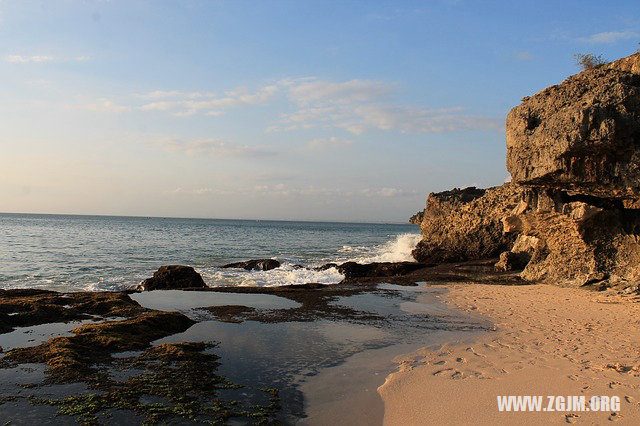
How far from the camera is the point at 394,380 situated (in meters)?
7.21

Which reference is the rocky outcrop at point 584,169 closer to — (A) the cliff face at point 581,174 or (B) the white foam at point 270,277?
(A) the cliff face at point 581,174

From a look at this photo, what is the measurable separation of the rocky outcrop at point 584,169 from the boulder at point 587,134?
0.03 metres

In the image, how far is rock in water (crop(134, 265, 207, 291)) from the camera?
1859cm

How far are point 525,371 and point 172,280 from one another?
15.6m

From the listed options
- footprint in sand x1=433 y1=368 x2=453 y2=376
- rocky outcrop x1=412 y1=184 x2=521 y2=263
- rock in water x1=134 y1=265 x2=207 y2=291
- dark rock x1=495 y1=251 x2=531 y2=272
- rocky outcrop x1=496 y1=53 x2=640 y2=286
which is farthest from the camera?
rocky outcrop x1=412 y1=184 x2=521 y2=263

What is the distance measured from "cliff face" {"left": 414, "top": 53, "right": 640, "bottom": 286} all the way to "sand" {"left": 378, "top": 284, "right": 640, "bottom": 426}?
4977 mm

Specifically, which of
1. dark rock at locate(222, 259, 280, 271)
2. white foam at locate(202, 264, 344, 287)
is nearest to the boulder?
white foam at locate(202, 264, 344, 287)

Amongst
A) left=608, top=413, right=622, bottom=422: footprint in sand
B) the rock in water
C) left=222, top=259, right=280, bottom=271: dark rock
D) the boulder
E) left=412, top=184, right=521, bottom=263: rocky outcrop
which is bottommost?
left=222, top=259, right=280, bottom=271: dark rock

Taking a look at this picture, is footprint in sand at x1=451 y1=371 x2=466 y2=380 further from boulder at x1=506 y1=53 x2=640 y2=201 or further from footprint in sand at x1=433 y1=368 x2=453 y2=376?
boulder at x1=506 y1=53 x2=640 y2=201

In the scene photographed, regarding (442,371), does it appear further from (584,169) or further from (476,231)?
(476,231)

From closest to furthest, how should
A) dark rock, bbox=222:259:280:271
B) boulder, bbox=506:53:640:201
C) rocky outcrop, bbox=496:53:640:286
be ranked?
boulder, bbox=506:53:640:201, rocky outcrop, bbox=496:53:640:286, dark rock, bbox=222:259:280:271

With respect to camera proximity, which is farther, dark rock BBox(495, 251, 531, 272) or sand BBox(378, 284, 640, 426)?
dark rock BBox(495, 251, 531, 272)

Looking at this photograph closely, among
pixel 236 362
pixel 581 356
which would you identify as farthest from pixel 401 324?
pixel 236 362

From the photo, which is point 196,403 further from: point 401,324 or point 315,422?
point 401,324
